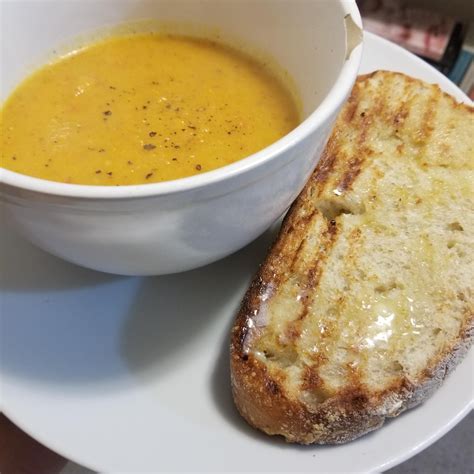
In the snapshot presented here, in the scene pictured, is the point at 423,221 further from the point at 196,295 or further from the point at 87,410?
the point at 87,410

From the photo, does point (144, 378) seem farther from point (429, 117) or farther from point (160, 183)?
point (429, 117)

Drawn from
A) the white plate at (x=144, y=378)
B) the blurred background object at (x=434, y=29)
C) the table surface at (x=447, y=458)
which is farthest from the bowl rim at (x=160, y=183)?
the blurred background object at (x=434, y=29)

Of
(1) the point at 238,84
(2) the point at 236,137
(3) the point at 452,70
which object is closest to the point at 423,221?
(2) the point at 236,137

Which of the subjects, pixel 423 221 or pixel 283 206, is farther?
pixel 423 221

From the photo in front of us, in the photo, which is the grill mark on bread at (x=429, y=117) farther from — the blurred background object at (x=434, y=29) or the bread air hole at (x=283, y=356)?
the blurred background object at (x=434, y=29)

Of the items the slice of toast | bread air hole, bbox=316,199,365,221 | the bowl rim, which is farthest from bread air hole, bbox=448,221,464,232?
the bowl rim

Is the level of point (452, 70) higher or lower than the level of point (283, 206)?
lower

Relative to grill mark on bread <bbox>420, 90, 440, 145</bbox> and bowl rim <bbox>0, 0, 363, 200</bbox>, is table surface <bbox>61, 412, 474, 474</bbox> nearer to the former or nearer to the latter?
grill mark on bread <bbox>420, 90, 440, 145</bbox>
